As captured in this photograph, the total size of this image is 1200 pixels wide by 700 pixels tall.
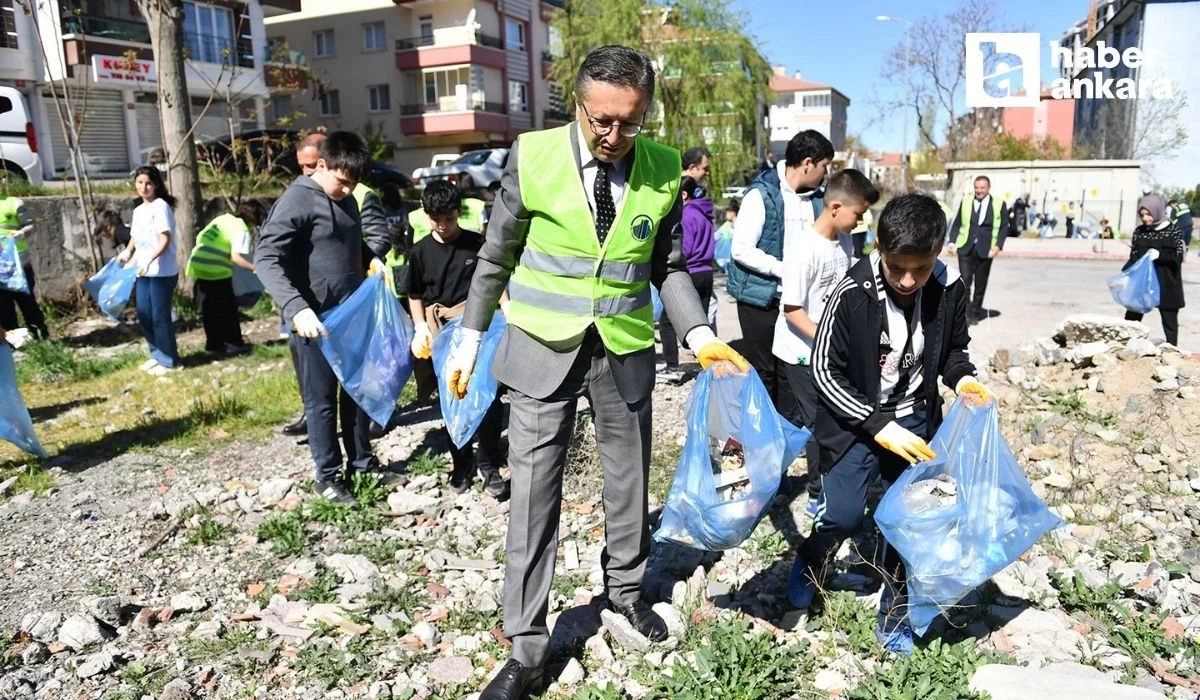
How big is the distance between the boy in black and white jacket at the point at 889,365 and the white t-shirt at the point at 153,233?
20.4ft

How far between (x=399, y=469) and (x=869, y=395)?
2.94m

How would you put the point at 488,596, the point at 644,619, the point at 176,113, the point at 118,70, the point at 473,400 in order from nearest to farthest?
the point at 644,619, the point at 488,596, the point at 473,400, the point at 176,113, the point at 118,70

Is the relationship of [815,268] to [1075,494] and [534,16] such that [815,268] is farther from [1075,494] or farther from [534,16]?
[534,16]

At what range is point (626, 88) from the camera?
2439 mm

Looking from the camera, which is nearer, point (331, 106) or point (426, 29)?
point (426, 29)

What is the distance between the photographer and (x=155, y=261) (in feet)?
23.9

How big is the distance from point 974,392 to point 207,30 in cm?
2852

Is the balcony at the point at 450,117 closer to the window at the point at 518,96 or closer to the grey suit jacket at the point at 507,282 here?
the window at the point at 518,96

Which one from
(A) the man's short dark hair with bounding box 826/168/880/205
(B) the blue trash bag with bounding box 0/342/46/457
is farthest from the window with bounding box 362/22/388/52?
(A) the man's short dark hair with bounding box 826/168/880/205

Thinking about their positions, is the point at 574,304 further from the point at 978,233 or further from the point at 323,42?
the point at 323,42

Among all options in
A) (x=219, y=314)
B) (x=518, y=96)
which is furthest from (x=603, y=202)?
(x=518, y=96)

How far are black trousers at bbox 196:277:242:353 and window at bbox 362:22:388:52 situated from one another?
3033cm

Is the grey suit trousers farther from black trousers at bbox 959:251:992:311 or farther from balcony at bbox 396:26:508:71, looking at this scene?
balcony at bbox 396:26:508:71

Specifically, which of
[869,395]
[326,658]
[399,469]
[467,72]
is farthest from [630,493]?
[467,72]
